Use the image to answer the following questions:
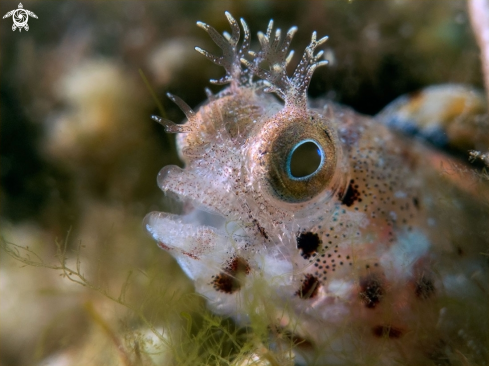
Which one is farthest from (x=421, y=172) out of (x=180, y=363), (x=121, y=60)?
(x=121, y=60)

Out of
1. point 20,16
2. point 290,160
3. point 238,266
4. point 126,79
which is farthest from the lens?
point 20,16

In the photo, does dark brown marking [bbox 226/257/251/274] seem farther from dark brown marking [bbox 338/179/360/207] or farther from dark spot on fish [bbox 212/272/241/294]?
dark brown marking [bbox 338/179/360/207]

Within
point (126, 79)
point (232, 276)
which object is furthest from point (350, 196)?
point (126, 79)

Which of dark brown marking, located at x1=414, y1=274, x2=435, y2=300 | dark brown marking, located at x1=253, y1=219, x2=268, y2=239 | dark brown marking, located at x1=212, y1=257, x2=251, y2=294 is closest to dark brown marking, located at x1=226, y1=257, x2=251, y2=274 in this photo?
dark brown marking, located at x1=212, y1=257, x2=251, y2=294

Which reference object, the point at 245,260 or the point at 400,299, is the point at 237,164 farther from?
the point at 400,299

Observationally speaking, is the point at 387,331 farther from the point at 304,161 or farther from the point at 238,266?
the point at 304,161

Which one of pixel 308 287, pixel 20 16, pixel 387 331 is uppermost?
pixel 20 16
